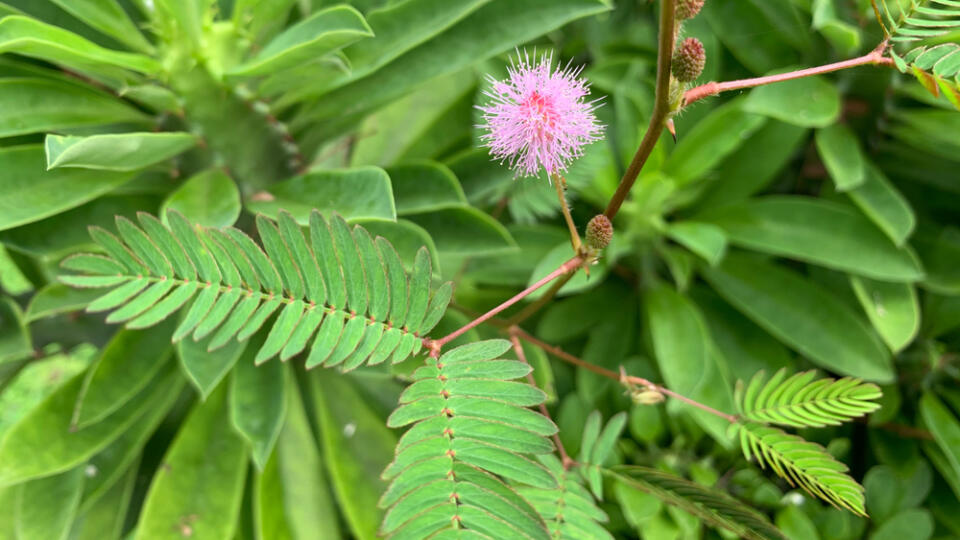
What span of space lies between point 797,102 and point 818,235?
15 centimetres

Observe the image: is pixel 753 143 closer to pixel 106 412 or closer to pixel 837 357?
pixel 837 357

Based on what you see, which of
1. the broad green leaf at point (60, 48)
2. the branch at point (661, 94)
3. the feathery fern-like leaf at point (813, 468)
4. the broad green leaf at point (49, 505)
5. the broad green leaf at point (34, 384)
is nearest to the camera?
the branch at point (661, 94)

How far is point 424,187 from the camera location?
751 mm

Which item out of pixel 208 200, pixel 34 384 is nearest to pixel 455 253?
pixel 208 200

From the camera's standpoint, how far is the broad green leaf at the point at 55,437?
2.44 ft

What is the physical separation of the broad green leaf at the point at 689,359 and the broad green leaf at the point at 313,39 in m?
0.46

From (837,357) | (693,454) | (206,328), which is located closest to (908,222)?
(837,357)

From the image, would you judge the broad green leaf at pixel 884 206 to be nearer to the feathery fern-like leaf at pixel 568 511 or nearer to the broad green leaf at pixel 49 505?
the feathery fern-like leaf at pixel 568 511

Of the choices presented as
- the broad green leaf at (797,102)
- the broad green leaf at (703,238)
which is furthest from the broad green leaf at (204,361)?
the broad green leaf at (797,102)

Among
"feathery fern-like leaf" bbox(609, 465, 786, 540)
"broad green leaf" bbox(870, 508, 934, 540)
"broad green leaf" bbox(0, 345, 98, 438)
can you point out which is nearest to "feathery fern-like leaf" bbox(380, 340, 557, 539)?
"feathery fern-like leaf" bbox(609, 465, 786, 540)

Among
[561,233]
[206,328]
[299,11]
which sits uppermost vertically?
[299,11]

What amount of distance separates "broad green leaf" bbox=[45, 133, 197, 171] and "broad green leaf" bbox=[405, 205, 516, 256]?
0.81 feet

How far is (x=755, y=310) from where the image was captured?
871 millimetres

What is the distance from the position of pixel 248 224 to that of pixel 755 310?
22.9 inches
